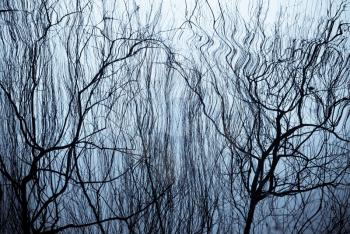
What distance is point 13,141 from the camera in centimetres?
305

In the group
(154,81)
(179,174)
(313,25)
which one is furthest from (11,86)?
(313,25)

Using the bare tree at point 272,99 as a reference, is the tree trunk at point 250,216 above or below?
below

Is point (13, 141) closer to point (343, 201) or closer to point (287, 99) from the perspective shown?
point (287, 99)

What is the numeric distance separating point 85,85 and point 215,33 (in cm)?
134

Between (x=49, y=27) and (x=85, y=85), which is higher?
(x=49, y=27)

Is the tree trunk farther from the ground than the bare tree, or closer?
closer

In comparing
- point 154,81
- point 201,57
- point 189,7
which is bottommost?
point 154,81

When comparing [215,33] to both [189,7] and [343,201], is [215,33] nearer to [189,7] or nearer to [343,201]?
[189,7]

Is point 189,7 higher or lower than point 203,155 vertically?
higher

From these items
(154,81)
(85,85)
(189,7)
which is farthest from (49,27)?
(189,7)

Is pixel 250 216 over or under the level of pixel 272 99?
under

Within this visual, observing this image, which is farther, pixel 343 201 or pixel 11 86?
pixel 343 201

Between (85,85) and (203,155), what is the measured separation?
1.34 m

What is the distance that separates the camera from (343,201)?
10.8 feet
